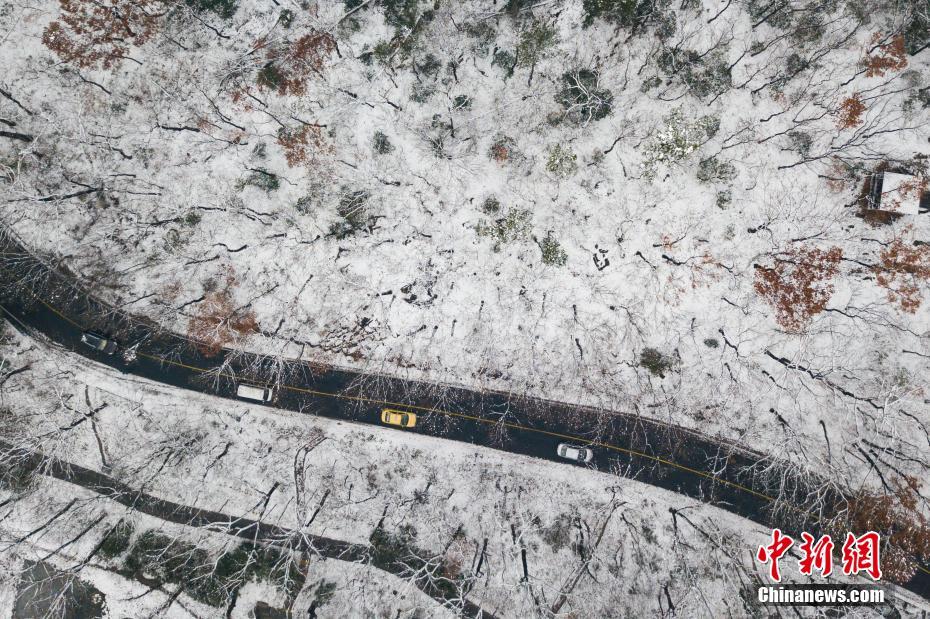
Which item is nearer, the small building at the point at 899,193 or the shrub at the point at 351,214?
the small building at the point at 899,193

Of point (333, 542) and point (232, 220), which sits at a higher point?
point (232, 220)

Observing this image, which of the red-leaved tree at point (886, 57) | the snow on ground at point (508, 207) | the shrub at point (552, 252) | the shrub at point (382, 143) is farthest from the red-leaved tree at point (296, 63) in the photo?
the red-leaved tree at point (886, 57)

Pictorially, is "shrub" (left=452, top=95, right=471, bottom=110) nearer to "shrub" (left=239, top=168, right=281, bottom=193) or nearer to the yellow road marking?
"shrub" (left=239, top=168, right=281, bottom=193)

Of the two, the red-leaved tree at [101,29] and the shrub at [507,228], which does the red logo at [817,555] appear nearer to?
the shrub at [507,228]

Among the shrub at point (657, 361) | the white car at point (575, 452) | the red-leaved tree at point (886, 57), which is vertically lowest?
the white car at point (575, 452)

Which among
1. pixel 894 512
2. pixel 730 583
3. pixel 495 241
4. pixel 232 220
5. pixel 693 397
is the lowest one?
pixel 730 583

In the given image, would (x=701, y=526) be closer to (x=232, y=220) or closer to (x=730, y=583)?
(x=730, y=583)

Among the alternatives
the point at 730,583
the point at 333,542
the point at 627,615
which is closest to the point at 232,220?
the point at 333,542
